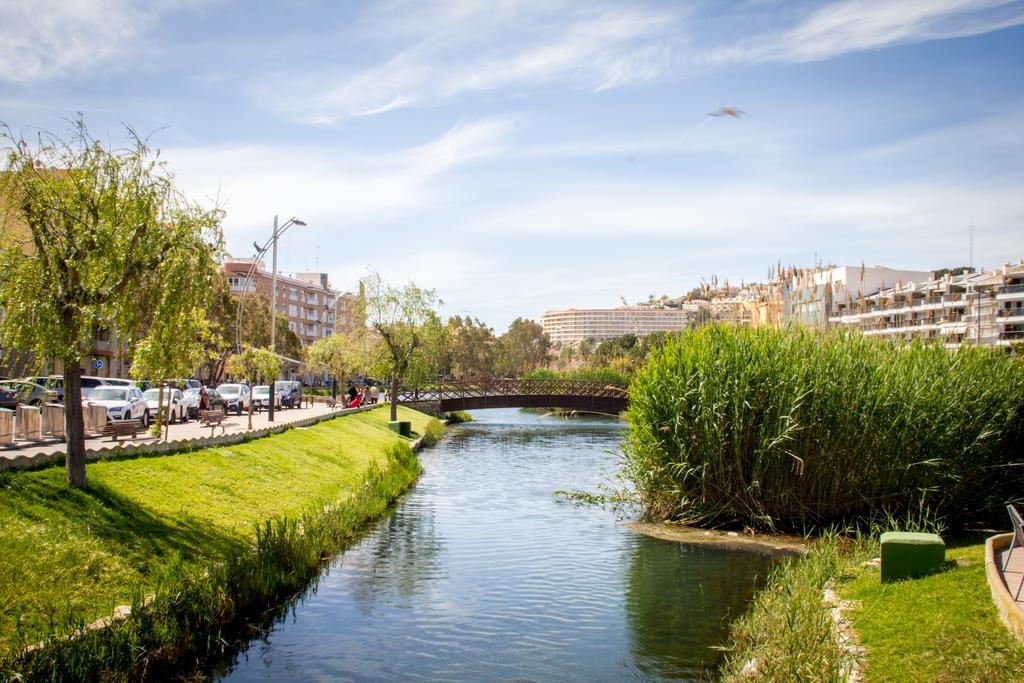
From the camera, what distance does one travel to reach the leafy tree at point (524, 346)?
17862 centimetres

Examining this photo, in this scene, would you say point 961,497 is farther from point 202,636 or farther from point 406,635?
point 202,636

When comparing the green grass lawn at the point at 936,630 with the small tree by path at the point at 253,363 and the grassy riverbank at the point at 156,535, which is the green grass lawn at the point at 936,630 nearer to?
the grassy riverbank at the point at 156,535

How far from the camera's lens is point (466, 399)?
234 ft

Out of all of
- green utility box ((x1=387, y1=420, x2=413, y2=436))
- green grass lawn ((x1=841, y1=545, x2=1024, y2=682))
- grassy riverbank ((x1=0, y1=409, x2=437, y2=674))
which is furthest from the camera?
A: green utility box ((x1=387, y1=420, x2=413, y2=436))

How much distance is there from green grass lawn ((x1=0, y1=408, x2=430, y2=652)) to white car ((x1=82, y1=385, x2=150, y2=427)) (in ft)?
37.1

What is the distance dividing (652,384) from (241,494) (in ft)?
36.2

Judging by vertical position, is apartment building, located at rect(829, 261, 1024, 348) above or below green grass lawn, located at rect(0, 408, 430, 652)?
above

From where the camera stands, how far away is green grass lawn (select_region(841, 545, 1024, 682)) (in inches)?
392

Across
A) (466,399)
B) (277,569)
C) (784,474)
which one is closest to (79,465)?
(277,569)

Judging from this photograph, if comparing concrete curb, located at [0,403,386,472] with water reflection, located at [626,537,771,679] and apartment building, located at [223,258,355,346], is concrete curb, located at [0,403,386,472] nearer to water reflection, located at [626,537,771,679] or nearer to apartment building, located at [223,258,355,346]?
water reflection, located at [626,537,771,679]

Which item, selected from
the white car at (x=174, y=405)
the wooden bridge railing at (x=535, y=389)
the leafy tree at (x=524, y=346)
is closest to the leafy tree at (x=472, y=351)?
the leafy tree at (x=524, y=346)

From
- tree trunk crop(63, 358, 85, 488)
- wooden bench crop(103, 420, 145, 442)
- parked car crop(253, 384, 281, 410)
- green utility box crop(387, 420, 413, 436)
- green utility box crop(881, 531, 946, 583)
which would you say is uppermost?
tree trunk crop(63, 358, 85, 488)

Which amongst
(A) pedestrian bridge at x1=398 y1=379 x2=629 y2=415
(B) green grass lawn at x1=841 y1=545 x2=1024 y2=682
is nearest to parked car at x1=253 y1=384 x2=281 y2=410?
(A) pedestrian bridge at x1=398 y1=379 x2=629 y2=415

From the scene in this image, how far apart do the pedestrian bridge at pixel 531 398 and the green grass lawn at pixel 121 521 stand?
4475 cm
